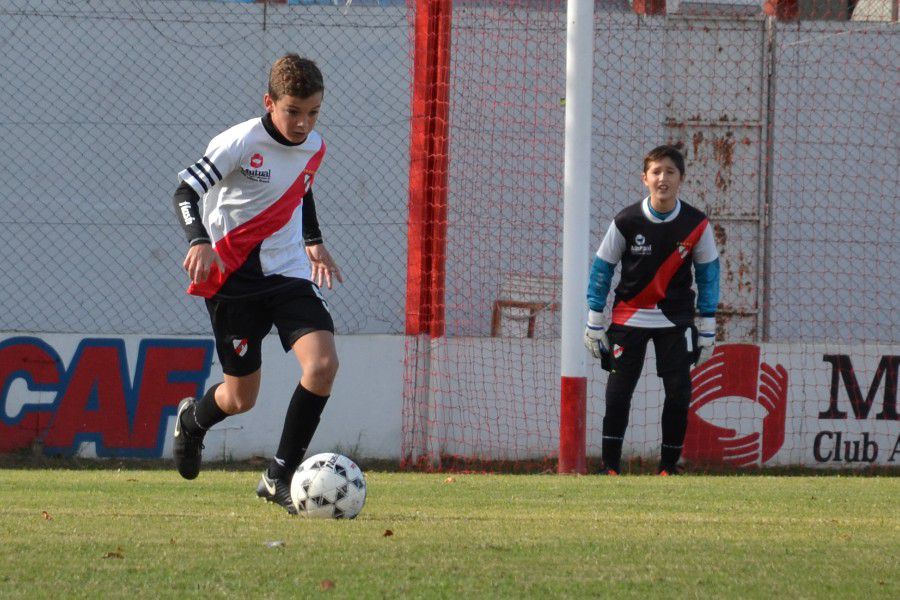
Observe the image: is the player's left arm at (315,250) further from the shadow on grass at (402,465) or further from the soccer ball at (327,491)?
the shadow on grass at (402,465)

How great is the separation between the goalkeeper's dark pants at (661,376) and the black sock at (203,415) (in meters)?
3.01

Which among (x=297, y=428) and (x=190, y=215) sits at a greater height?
(x=190, y=215)

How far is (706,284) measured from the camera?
8188 millimetres

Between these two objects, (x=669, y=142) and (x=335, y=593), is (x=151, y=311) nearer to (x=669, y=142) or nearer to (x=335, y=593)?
(x=669, y=142)

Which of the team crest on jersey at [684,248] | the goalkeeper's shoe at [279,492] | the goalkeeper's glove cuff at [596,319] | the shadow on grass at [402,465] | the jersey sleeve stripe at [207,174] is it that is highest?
the jersey sleeve stripe at [207,174]

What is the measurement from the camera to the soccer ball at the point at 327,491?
195 inches

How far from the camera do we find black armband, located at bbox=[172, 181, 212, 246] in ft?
16.7

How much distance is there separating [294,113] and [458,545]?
2.01 meters

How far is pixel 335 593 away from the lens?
334cm

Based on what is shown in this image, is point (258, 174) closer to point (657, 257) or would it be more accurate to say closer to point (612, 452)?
point (657, 257)

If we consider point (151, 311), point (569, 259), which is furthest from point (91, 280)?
point (569, 259)

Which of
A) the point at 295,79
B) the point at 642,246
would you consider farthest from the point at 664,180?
the point at 295,79

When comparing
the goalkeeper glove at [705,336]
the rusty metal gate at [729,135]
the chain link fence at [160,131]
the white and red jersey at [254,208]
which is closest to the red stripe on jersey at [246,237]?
the white and red jersey at [254,208]

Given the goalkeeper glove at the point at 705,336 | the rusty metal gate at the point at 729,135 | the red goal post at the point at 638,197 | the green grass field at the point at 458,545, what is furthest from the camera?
the rusty metal gate at the point at 729,135
